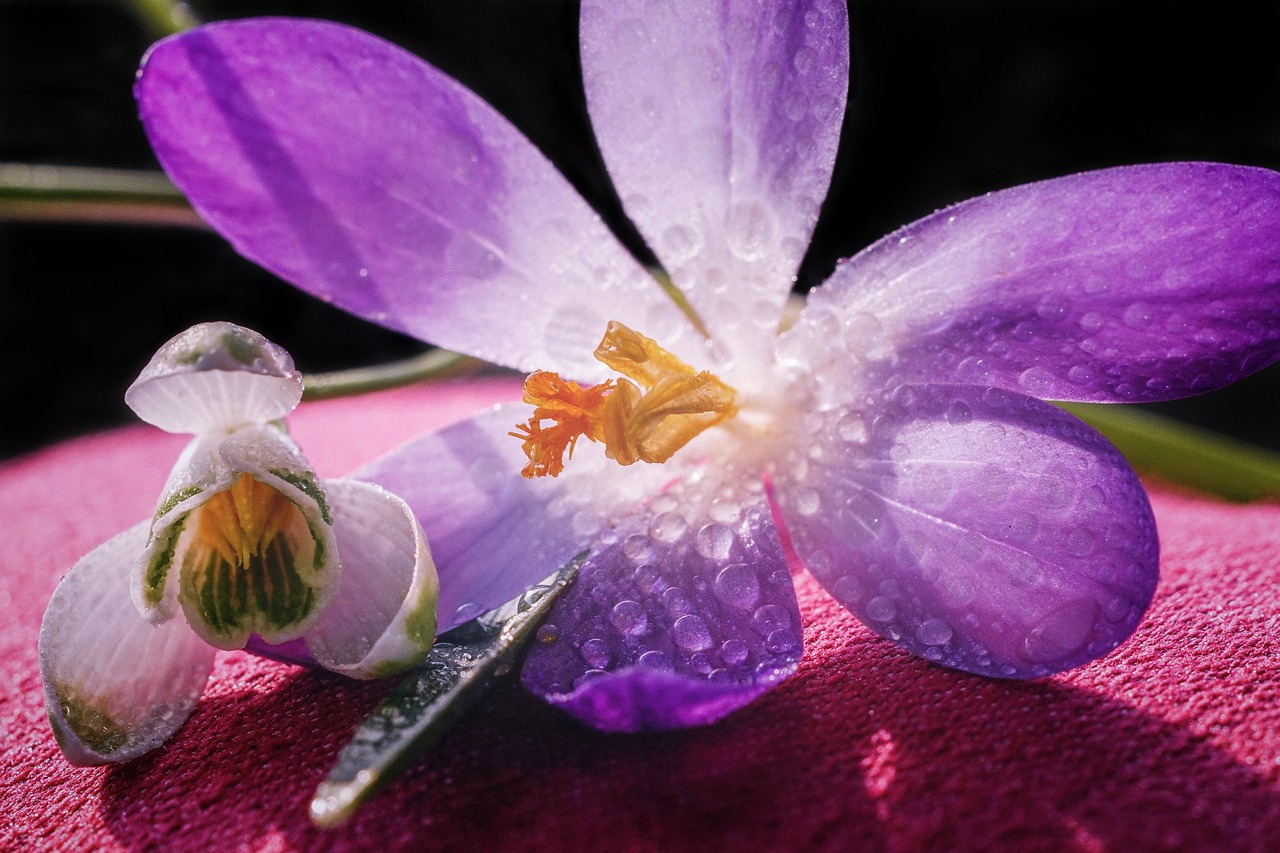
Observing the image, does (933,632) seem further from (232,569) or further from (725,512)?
(232,569)

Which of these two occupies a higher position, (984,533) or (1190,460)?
(984,533)

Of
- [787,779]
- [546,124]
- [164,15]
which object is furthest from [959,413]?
[546,124]

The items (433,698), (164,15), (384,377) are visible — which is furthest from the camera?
(164,15)

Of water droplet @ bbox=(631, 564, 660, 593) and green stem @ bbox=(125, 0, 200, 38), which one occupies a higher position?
green stem @ bbox=(125, 0, 200, 38)

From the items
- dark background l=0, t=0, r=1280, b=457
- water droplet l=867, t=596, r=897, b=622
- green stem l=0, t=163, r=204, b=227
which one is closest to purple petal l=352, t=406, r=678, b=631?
water droplet l=867, t=596, r=897, b=622

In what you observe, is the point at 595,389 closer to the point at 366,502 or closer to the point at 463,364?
the point at 366,502

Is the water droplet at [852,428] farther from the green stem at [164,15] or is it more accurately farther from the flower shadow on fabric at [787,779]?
the green stem at [164,15]

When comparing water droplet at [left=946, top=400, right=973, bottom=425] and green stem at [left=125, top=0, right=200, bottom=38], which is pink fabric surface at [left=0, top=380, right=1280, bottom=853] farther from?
green stem at [left=125, top=0, right=200, bottom=38]
